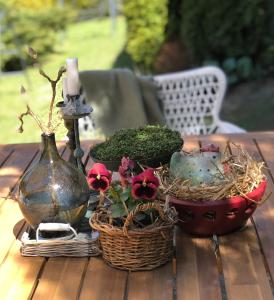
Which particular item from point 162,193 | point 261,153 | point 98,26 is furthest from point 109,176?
point 98,26

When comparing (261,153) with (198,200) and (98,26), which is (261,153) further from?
(98,26)

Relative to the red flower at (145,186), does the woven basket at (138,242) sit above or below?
below

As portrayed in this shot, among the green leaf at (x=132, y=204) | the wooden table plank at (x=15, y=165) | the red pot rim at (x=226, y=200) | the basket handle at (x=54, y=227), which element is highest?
the green leaf at (x=132, y=204)

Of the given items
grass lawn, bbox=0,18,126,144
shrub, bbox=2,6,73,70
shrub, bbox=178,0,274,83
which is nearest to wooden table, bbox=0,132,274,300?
grass lawn, bbox=0,18,126,144

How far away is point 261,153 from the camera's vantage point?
221 centimetres

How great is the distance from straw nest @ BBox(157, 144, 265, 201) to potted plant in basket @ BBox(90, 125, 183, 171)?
0.11 m

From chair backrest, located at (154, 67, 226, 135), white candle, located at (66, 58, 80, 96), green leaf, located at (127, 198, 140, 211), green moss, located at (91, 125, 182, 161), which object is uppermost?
white candle, located at (66, 58, 80, 96)

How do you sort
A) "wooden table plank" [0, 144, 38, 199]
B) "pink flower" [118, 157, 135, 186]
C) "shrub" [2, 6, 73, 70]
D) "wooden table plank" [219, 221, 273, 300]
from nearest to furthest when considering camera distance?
"wooden table plank" [219, 221, 273, 300], "pink flower" [118, 157, 135, 186], "wooden table plank" [0, 144, 38, 199], "shrub" [2, 6, 73, 70]

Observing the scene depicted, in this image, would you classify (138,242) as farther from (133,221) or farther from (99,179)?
(99,179)

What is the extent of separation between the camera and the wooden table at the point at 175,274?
1.35 m

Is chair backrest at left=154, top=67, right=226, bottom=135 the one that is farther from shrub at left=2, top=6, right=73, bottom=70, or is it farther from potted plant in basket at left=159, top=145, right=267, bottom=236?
shrub at left=2, top=6, right=73, bottom=70

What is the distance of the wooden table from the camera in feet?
4.44

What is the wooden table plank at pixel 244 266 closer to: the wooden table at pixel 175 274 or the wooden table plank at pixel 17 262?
the wooden table at pixel 175 274

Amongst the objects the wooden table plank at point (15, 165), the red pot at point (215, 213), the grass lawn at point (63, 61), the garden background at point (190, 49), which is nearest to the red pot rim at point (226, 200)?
the red pot at point (215, 213)
